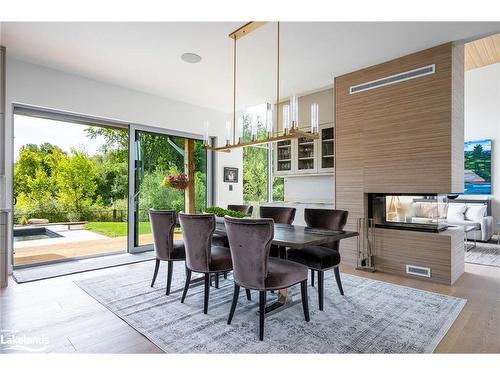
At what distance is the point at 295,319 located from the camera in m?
2.39

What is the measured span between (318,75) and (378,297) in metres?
3.12

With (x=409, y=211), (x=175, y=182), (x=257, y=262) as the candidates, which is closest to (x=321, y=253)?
(x=257, y=262)

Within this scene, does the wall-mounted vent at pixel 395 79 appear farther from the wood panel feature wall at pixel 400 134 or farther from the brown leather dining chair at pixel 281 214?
the brown leather dining chair at pixel 281 214

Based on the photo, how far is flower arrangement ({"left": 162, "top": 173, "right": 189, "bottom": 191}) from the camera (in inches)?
201

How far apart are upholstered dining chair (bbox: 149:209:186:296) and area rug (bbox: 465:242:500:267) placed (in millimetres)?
4305

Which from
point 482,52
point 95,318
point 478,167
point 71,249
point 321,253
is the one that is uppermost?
point 482,52

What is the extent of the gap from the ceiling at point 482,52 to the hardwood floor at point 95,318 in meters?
4.01

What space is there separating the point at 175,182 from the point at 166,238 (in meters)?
2.21

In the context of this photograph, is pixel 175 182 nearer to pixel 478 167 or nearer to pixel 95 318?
pixel 95 318

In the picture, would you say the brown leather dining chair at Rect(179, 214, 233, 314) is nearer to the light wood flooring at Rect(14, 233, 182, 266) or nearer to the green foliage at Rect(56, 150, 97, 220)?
the light wood flooring at Rect(14, 233, 182, 266)

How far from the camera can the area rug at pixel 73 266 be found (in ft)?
11.8

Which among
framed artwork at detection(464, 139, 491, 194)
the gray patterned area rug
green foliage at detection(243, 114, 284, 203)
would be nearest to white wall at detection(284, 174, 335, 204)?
green foliage at detection(243, 114, 284, 203)
